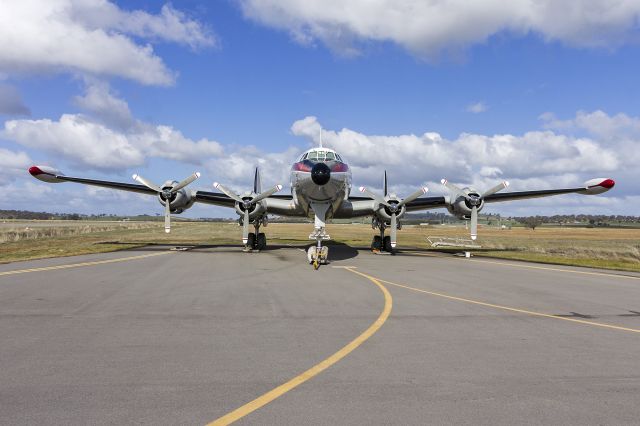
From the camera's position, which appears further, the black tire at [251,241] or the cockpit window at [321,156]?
the black tire at [251,241]

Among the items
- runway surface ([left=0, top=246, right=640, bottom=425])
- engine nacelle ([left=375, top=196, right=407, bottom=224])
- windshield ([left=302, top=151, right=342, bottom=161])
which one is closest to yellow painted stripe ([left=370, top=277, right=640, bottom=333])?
runway surface ([left=0, top=246, right=640, bottom=425])

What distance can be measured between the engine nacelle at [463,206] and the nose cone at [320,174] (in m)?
10.9

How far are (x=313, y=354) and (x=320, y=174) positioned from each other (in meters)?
15.0

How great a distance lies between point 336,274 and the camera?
16.5m

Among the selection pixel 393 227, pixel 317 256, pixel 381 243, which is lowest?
pixel 317 256

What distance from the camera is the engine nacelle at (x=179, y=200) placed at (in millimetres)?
28344

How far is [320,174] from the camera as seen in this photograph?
68.3 ft

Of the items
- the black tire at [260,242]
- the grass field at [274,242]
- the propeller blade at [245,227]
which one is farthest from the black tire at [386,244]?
the propeller blade at [245,227]

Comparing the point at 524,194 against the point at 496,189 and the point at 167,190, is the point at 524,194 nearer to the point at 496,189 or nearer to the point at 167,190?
the point at 496,189

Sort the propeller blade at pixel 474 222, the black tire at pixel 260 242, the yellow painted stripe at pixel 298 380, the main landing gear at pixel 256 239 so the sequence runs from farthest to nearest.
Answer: the black tire at pixel 260 242, the main landing gear at pixel 256 239, the propeller blade at pixel 474 222, the yellow painted stripe at pixel 298 380

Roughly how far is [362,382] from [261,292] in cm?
707

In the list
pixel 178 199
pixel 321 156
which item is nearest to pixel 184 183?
pixel 178 199

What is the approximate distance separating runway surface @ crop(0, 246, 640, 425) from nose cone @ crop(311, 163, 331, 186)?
8.78 metres

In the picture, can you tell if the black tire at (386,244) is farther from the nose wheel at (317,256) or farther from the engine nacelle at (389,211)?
the nose wheel at (317,256)
